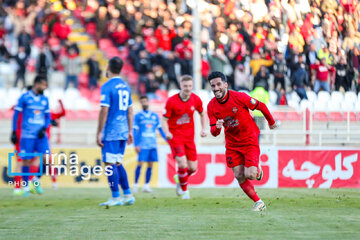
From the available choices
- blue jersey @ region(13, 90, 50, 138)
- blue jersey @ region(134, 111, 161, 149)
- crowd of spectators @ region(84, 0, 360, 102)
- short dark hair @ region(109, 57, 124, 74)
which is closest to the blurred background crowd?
crowd of spectators @ region(84, 0, 360, 102)

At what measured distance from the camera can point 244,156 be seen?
24.8ft

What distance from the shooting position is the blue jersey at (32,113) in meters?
10.7

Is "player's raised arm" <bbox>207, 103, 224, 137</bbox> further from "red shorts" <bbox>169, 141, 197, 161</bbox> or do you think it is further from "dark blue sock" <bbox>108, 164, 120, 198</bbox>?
"red shorts" <bbox>169, 141, 197, 161</bbox>

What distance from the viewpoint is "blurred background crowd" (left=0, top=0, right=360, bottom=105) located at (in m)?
12.4

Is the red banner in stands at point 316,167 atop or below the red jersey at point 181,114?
below

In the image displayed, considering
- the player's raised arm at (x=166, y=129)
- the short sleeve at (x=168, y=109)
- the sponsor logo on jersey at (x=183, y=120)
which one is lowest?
the player's raised arm at (x=166, y=129)

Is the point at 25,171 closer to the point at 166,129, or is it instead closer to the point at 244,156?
the point at 166,129

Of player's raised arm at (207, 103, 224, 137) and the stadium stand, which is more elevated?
the stadium stand

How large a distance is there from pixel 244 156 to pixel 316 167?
609 centimetres

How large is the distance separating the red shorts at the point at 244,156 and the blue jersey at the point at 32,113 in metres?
4.44

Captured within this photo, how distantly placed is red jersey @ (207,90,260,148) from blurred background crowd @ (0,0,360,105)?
16.8 feet

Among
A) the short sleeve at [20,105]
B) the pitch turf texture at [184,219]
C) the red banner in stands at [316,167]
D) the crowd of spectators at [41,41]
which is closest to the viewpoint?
the pitch turf texture at [184,219]

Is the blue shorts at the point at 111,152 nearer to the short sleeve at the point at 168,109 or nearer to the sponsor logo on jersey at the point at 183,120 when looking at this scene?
the short sleeve at the point at 168,109

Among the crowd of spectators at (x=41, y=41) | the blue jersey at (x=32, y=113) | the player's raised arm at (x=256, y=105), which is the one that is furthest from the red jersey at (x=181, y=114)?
the crowd of spectators at (x=41, y=41)
